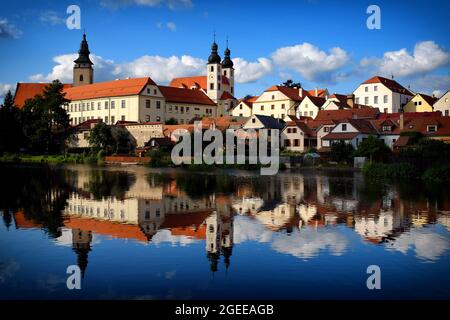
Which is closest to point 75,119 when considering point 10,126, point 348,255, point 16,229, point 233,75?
point 10,126

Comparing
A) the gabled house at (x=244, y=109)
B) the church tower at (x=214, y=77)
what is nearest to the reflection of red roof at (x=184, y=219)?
the gabled house at (x=244, y=109)

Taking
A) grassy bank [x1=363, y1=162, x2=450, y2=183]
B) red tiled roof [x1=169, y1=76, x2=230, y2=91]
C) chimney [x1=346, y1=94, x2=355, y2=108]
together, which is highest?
red tiled roof [x1=169, y1=76, x2=230, y2=91]

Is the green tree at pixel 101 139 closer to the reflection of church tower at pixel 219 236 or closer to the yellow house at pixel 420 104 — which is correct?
the yellow house at pixel 420 104

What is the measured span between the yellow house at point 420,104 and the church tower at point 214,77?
32893mm

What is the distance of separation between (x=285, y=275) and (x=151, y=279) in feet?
8.62

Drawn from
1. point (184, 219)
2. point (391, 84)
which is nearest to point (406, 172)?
point (184, 219)

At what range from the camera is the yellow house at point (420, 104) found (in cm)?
7200

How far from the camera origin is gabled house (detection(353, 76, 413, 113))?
73312 millimetres

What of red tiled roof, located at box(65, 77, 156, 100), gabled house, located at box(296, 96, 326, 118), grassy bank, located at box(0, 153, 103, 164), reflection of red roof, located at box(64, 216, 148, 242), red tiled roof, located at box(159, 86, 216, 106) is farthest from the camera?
red tiled roof, located at box(159, 86, 216, 106)

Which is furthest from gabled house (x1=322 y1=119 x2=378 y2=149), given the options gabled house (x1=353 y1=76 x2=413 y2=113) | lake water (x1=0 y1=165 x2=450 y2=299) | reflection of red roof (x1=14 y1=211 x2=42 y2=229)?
reflection of red roof (x1=14 y1=211 x2=42 y2=229)

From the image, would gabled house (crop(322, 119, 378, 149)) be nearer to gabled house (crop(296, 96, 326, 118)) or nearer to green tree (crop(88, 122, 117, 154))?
gabled house (crop(296, 96, 326, 118))

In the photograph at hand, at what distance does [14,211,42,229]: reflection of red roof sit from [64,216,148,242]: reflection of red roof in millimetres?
938

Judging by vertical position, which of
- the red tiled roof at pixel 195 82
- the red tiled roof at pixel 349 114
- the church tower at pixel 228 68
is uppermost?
the church tower at pixel 228 68

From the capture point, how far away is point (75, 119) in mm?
85375
